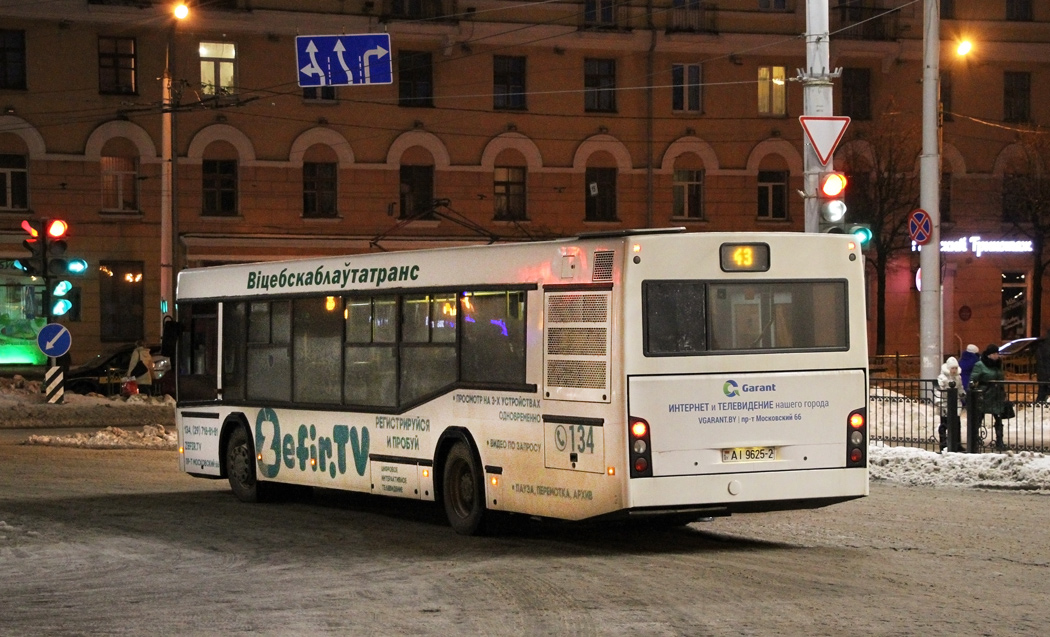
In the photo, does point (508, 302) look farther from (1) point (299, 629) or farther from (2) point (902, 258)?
(2) point (902, 258)

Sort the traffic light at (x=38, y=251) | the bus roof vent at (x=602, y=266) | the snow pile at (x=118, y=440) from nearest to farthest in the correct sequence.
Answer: the bus roof vent at (x=602, y=266) → the snow pile at (x=118, y=440) → the traffic light at (x=38, y=251)

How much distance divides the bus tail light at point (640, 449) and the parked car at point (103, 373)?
29462mm

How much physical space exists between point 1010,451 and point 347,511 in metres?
8.15

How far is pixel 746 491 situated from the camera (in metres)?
11.5

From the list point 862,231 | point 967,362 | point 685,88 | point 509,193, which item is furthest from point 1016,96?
point 862,231

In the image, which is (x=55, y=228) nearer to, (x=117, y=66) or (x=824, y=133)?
(x=824, y=133)

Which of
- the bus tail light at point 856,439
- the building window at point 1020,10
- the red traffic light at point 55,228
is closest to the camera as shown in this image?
the bus tail light at point 856,439

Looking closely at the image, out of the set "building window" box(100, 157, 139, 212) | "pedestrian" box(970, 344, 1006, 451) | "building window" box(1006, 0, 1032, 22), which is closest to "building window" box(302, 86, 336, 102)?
"building window" box(100, 157, 139, 212)

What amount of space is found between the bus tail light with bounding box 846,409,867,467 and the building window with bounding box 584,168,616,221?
1436 inches

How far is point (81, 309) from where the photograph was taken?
44.4 meters

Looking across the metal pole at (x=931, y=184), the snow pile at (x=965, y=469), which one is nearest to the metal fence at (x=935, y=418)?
the snow pile at (x=965, y=469)

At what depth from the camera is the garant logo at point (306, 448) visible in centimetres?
1441

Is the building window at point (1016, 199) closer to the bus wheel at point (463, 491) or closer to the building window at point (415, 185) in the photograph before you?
the building window at point (415, 185)

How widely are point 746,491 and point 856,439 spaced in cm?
107
